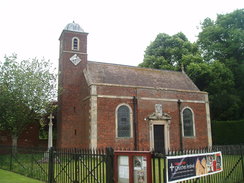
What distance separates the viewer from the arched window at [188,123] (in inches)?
898

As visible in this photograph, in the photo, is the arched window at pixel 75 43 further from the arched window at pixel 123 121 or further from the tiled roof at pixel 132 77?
the arched window at pixel 123 121

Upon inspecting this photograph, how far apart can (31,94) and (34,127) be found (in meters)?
5.42

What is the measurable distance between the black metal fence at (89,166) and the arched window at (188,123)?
1265 cm

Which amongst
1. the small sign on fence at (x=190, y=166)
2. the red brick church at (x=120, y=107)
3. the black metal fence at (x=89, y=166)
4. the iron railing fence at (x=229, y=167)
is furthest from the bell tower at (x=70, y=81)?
the small sign on fence at (x=190, y=166)

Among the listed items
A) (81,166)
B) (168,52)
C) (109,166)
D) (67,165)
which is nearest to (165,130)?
(67,165)

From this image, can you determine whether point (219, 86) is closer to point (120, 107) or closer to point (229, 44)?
point (229, 44)

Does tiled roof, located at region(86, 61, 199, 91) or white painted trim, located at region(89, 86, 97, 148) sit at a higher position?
tiled roof, located at region(86, 61, 199, 91)

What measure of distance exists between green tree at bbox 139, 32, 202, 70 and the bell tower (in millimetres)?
12594

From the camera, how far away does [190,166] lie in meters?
6.54

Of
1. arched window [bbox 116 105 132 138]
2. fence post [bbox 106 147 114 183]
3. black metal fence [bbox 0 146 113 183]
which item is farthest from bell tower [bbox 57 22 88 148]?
fence post [bbox 106 147 114 183]

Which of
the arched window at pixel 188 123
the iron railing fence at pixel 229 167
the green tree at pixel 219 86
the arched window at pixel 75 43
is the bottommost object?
the iron railing fence at pixel 229 167

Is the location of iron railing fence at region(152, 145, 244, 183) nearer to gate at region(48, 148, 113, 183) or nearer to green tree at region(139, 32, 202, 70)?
gate at region(48, 148, 113, 183)

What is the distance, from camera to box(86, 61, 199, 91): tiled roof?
21.8 metres

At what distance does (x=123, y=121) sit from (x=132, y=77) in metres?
5.12
